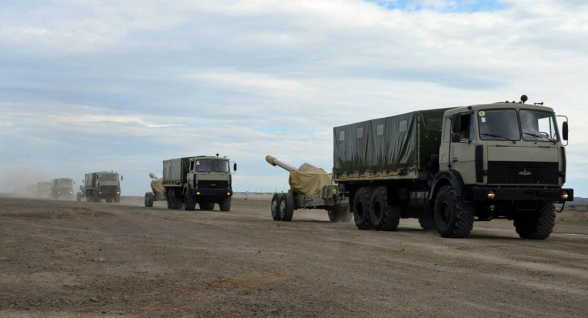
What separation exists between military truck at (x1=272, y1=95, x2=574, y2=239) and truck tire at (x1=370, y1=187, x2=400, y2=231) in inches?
1.9

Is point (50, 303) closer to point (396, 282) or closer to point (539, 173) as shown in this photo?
point (396, 282)

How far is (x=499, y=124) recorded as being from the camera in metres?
18.0

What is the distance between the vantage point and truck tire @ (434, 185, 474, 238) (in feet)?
59.8

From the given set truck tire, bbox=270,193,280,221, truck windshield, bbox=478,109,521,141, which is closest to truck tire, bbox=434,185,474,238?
truck windshield, bbox=478,109,521,141

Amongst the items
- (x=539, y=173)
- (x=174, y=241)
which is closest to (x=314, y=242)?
(x=174, y=241)

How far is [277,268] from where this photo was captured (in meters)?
11.4

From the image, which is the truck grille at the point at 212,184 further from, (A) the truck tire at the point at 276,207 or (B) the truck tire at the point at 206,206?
(A) the truck tire at the point at 276,207

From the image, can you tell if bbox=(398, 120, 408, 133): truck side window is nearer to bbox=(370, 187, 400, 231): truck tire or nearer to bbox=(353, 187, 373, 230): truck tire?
bbox=(370, 187, 400, 231): truck tire

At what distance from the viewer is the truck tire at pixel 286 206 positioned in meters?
28.1

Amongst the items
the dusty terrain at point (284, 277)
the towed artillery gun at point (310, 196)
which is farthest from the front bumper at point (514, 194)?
the towed artillery gun at point (310, 196)

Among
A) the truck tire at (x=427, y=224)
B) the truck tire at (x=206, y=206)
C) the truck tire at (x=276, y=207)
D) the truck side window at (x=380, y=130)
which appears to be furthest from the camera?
the truck tire at (x=206, y=206)

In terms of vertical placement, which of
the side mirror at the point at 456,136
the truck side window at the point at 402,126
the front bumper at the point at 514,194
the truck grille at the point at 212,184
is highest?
the truck side window at the point at 402,126

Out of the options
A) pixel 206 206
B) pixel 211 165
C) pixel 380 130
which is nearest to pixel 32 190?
pixel 206 206

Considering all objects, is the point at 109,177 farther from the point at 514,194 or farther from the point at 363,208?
the point at 514,194
